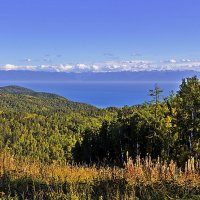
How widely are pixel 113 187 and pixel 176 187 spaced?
1.35 metres

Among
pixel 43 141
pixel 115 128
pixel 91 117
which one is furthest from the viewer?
pixel 91 117

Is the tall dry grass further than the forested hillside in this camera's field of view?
No

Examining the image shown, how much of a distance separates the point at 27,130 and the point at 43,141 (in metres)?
12.0

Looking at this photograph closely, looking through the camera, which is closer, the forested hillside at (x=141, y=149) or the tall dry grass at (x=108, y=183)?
the tall dry grass at (x=108, y=183)

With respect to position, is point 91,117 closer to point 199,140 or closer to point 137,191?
point 199,140

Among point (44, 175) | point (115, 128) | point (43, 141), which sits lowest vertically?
point (43, 141)

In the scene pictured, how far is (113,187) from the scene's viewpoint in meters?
7.67

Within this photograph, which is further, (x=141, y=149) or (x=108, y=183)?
(x=141, y=149)

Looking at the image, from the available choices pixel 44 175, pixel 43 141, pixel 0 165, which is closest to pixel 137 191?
pixel 44 175

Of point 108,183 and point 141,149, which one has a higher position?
point 108,183

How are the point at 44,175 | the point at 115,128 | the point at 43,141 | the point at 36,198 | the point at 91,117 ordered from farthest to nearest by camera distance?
the point at 91,117
the point at 43,141
the point at 115,128
the point at 44,175
the point at 36,198

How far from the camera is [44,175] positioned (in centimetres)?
920

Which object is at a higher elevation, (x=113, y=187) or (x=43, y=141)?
(x=113, y=187)

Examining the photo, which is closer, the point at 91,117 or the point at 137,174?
the point at 137,174
